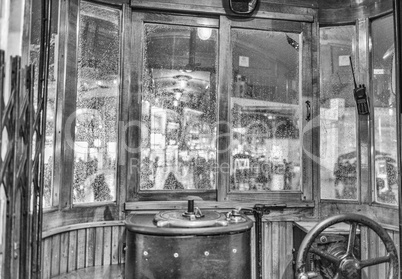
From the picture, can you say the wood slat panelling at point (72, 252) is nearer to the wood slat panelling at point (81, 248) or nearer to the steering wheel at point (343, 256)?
the wood slat panelling at point (81, 248)

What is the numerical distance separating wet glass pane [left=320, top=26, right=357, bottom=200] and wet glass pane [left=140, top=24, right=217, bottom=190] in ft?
3.35

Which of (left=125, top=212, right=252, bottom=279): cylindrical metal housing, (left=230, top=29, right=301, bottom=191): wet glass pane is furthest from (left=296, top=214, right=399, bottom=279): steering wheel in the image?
(left=230, top=29, right=301, bottom=191): wet glass pane

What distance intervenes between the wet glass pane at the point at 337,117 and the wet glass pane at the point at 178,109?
1.02 metres

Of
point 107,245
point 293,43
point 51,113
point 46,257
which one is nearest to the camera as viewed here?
point 46,257

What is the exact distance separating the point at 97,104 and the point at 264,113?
1483 mm

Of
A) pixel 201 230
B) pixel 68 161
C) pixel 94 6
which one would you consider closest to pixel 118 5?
pixel 94 6

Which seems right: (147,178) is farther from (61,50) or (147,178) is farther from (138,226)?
(61,50)

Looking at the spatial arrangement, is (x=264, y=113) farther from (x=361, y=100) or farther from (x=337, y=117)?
(x=361, y=100)

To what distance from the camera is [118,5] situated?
9.74 feet

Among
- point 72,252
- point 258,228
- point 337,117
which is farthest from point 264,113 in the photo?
point 72,252

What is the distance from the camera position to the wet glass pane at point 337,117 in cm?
315

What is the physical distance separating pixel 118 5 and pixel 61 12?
0.51 metres

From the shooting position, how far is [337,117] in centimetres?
322

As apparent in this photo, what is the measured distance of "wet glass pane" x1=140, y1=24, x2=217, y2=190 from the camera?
3.05 m
